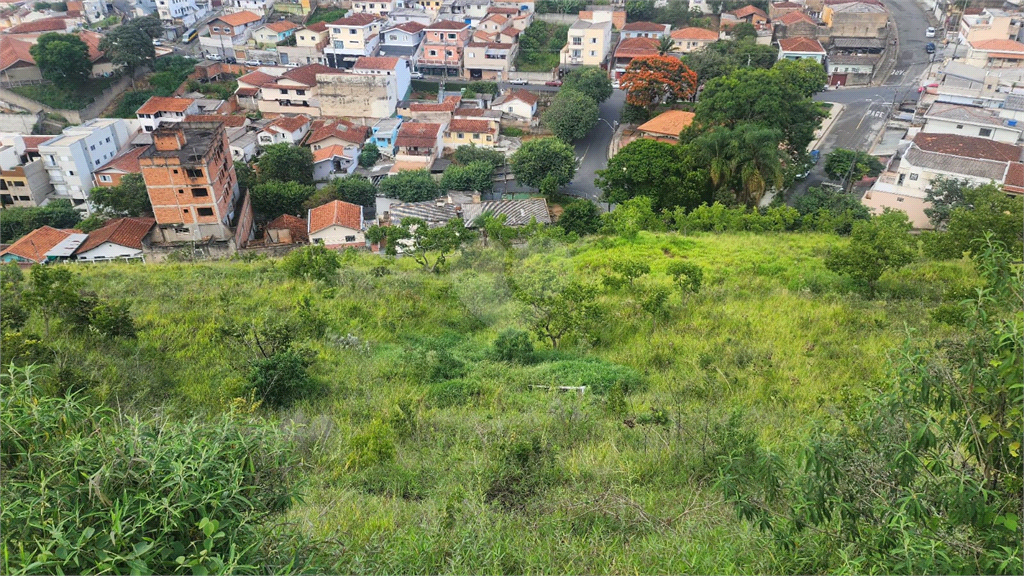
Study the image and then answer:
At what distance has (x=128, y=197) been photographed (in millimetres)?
26703

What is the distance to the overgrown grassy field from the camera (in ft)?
15.3

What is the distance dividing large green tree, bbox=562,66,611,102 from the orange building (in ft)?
72.9

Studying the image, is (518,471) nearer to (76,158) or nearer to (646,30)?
(76,158)

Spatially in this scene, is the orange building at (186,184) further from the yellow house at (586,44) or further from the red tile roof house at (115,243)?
the yellow house at (586,44)

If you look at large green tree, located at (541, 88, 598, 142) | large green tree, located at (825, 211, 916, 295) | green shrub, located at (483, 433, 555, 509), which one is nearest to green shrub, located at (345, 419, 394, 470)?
→ green shrub, located at (483, 433, 555, 509)

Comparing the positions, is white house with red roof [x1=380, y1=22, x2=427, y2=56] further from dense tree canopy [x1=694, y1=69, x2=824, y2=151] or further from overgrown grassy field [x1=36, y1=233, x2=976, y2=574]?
overgrown grassy field [x1=36, y1=233, x2=976, y2=574]

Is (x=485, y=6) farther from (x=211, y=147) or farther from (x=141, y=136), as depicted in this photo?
(x=211, y=147)

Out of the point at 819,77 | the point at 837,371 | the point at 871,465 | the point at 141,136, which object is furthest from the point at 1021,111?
the point at 141,136

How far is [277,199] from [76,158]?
12.0 meters

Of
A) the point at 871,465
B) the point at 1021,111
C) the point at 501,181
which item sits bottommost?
the point at 501,181

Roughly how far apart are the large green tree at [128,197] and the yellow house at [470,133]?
624 inches

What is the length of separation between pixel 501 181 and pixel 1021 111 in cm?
2611

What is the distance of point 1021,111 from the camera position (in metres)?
30.0

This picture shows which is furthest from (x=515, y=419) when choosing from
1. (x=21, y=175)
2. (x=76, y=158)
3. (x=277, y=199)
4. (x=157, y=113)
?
(x=157, y=113)
